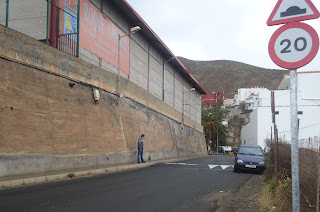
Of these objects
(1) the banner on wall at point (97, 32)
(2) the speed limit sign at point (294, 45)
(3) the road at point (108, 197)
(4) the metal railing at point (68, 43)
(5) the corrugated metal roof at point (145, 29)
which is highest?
(5) the corrugated metal roof at point (145, 29)

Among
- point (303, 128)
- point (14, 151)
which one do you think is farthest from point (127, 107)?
point (303, 128)

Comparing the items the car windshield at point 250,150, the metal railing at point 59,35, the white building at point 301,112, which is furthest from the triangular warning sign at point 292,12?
the white building at point 301,112

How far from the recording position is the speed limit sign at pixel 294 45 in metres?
3.80

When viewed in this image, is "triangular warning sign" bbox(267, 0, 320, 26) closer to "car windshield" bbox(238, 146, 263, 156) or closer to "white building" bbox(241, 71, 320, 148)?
"car windshield" bbox(238, 146, 263, 156)

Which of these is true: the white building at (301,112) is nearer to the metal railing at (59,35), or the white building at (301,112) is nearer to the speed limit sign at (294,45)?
the metal railing at (59,35)

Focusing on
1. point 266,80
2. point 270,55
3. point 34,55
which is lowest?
point 270,55

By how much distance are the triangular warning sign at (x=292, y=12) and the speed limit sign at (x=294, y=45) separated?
4.1 inches

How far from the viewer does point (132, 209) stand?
6.44 m

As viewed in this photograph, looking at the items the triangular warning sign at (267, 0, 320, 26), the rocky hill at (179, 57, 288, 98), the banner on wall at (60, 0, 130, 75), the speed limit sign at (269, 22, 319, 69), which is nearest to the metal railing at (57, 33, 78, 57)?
the banner on wall at (60, 0, 130, 75)

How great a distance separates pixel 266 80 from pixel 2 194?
123m

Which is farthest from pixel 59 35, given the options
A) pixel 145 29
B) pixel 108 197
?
pixel 145 29

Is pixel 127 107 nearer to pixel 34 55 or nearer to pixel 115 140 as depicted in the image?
pixel 115 140

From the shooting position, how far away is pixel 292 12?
404cm

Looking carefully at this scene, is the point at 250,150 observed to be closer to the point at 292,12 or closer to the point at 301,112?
the point at 292,12
